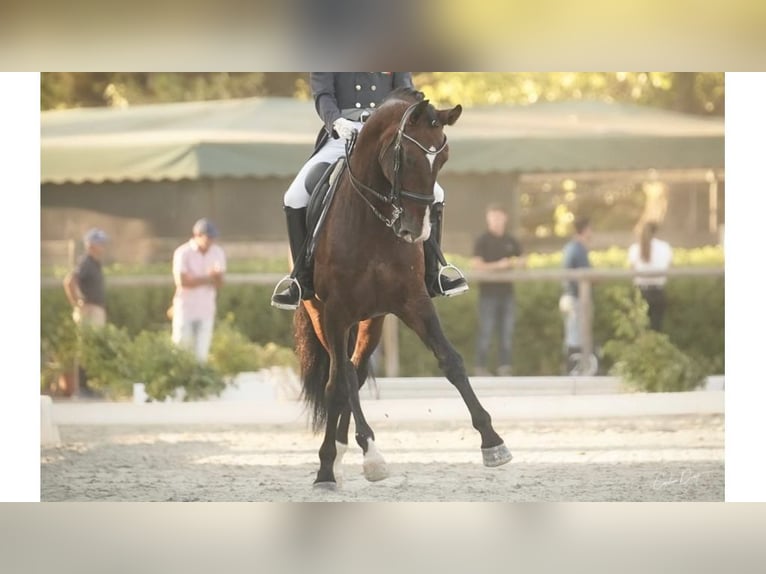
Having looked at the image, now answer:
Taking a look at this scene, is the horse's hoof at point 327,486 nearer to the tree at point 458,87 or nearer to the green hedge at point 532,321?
the green hedge at point 532,321

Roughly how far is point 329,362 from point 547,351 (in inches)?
→ 204

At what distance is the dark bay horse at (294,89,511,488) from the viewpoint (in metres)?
5.75

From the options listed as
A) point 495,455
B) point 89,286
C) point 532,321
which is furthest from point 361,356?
point 532,321

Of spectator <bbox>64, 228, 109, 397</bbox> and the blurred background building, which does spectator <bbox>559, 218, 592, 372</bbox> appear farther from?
spectator <bbox>64, 228, 109, 397</bbox>

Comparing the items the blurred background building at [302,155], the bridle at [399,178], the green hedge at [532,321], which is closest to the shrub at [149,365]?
the green hedge at [532,321]

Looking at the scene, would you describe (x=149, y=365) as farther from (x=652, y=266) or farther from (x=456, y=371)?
(x=456, y=371)

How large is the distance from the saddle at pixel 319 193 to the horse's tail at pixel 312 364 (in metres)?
0.56

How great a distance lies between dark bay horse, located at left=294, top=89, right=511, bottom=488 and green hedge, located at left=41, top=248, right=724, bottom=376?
506cm

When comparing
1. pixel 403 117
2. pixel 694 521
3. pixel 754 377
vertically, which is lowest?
pixel 694 521

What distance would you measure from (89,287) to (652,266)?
4495 mm

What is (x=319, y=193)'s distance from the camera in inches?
261
